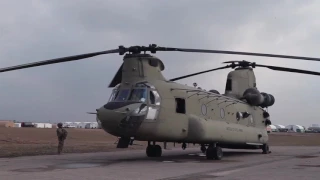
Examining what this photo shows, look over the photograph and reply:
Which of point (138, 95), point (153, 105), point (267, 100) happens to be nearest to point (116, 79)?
point (138, 95)

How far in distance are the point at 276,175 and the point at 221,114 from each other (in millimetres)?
8831

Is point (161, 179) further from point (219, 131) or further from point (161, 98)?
point (219, 131)

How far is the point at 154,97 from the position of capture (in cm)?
1775

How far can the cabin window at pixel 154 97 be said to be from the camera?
17620mm

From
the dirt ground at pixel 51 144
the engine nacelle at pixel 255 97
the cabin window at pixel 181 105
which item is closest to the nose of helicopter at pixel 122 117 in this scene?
the cabin window at pixel 181 105

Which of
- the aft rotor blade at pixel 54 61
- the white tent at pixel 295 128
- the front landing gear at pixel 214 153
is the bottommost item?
the front landing gear at pixel 214 153

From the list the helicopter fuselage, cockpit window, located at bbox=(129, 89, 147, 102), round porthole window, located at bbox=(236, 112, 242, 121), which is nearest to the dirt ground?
the helicopter fuselage

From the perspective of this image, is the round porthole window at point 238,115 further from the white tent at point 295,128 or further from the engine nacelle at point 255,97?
the white tent at point 295,128

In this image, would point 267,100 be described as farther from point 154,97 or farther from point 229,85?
point 154,97

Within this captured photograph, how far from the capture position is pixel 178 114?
18781 mm

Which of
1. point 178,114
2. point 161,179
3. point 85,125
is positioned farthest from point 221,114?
point 85,125

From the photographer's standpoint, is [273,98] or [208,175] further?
[273,98]

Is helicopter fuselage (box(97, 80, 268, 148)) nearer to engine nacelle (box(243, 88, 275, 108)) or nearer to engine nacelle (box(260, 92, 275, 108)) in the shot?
engine nacelle (box(243, 88, 275, 108))

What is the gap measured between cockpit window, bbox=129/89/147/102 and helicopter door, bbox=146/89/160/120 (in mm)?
306
